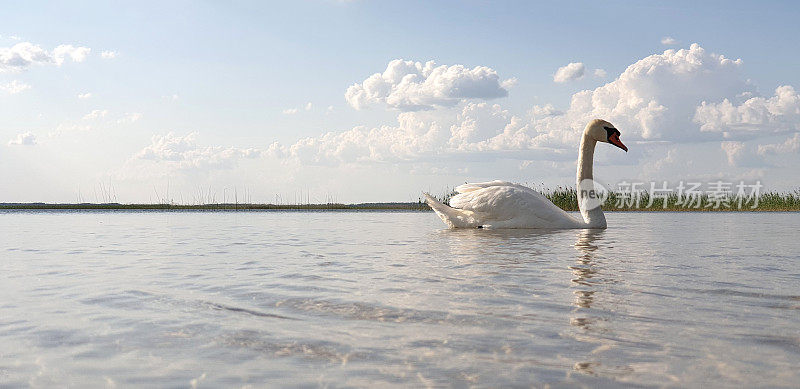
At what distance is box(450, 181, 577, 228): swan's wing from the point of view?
14641 millimetres

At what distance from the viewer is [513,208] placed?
14.7 meters

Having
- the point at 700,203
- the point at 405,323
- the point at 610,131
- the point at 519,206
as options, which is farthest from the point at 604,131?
the point at 700,203

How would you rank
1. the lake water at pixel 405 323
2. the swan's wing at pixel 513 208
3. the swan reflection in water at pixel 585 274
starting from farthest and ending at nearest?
the swan's wing at pixel 513 208 → the swan reflection in water at pixel 585 274 → the lake water at pixel 405 323

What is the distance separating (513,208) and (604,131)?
337cm

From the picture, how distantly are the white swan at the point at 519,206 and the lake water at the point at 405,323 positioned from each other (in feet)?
21.7

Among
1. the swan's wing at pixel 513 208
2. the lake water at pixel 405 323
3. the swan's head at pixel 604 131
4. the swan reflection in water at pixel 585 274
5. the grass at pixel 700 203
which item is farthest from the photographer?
the grass at pixel 700 203

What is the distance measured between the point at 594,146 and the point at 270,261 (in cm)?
1057

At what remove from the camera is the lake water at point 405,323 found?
9.61ft

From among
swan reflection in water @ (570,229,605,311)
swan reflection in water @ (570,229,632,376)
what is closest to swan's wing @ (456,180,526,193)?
swan reflection in water @ (570,229,605,311)

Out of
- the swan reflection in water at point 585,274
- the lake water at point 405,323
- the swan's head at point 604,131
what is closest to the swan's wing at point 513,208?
the swan's head at point 604,131

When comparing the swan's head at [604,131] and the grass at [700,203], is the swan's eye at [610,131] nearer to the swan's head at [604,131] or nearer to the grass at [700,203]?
the swan's head at [604,131]

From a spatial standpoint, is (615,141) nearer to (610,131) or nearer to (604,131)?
(610,131)

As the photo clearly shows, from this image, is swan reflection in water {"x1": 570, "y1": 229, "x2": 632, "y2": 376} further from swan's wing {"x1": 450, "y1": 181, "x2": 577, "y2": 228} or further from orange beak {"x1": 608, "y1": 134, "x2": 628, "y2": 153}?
orange beak {"x1": 608, "y1": 134, "x2": 628, "y2": 153}

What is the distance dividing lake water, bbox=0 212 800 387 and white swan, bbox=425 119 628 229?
6.62 meters
